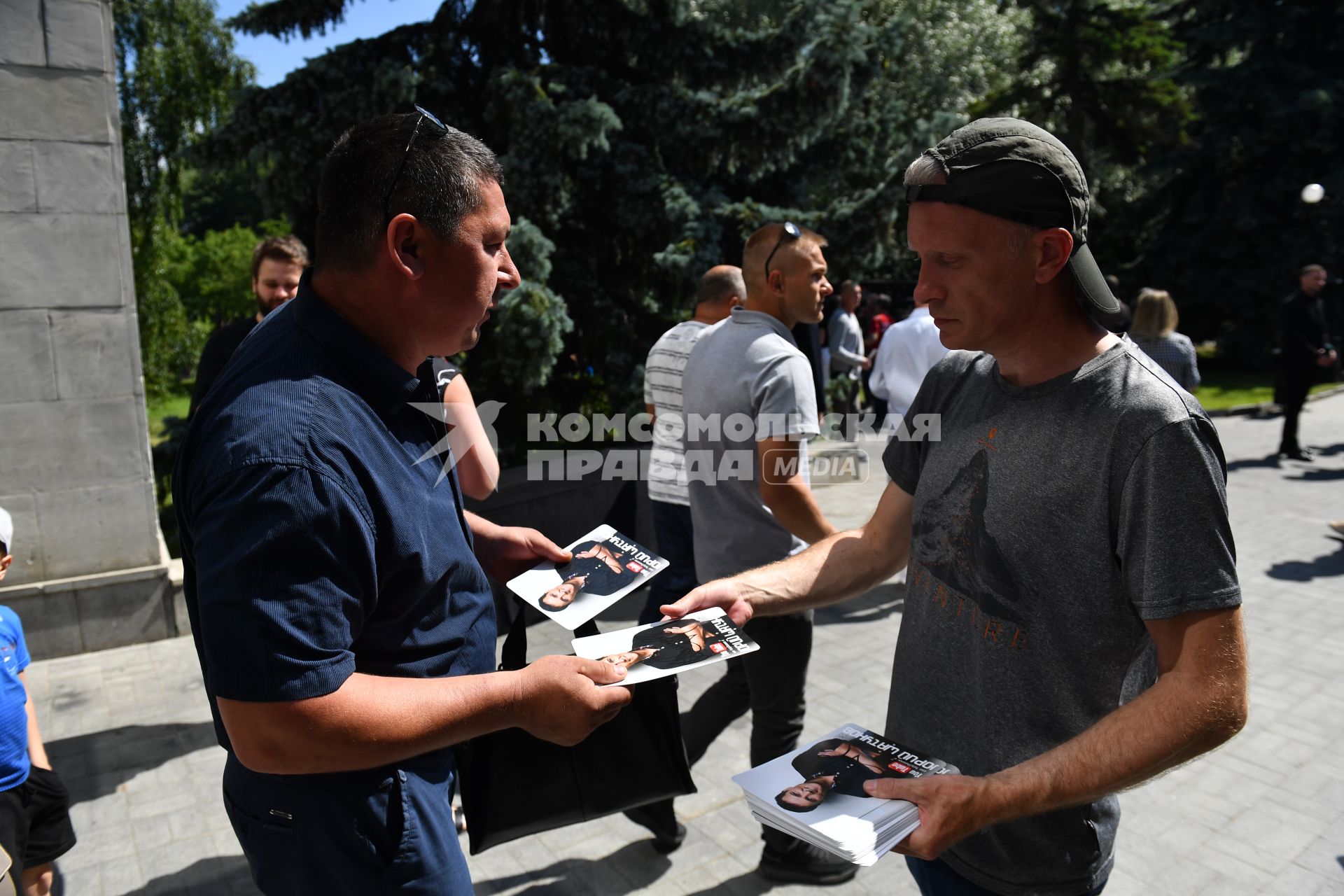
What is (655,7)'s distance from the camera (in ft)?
26.0

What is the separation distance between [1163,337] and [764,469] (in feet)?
19.9

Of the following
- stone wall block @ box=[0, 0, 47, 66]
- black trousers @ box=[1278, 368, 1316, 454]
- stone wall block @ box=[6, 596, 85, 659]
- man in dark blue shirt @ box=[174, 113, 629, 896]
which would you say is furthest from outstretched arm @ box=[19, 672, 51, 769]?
black trousers @ box=[1278, 368, 1316, 454]

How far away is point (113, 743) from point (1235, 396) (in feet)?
63.9

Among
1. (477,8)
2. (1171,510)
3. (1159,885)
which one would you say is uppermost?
(477,8)

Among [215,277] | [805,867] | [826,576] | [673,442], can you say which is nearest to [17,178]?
[673,442]

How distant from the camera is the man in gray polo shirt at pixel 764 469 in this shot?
3434 millimetres

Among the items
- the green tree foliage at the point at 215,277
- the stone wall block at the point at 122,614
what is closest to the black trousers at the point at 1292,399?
the stone wall block at the point at 122,614

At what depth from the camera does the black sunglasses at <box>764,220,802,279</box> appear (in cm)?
376

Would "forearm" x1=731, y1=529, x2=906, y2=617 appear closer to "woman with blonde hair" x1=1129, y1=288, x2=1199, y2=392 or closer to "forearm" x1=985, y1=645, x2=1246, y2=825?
"forearm" x1=985, y1=645, x2=1246, y2=825

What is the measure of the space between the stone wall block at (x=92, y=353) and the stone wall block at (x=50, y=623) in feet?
3.97

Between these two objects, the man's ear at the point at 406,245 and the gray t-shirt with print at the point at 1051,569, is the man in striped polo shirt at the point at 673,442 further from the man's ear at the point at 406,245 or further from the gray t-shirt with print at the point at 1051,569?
the man's ear at the point at 406,245

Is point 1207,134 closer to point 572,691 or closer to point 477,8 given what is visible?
point 477,8

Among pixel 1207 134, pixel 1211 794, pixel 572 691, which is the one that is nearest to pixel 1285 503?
pixel 1211 794

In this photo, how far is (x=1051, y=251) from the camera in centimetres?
170
